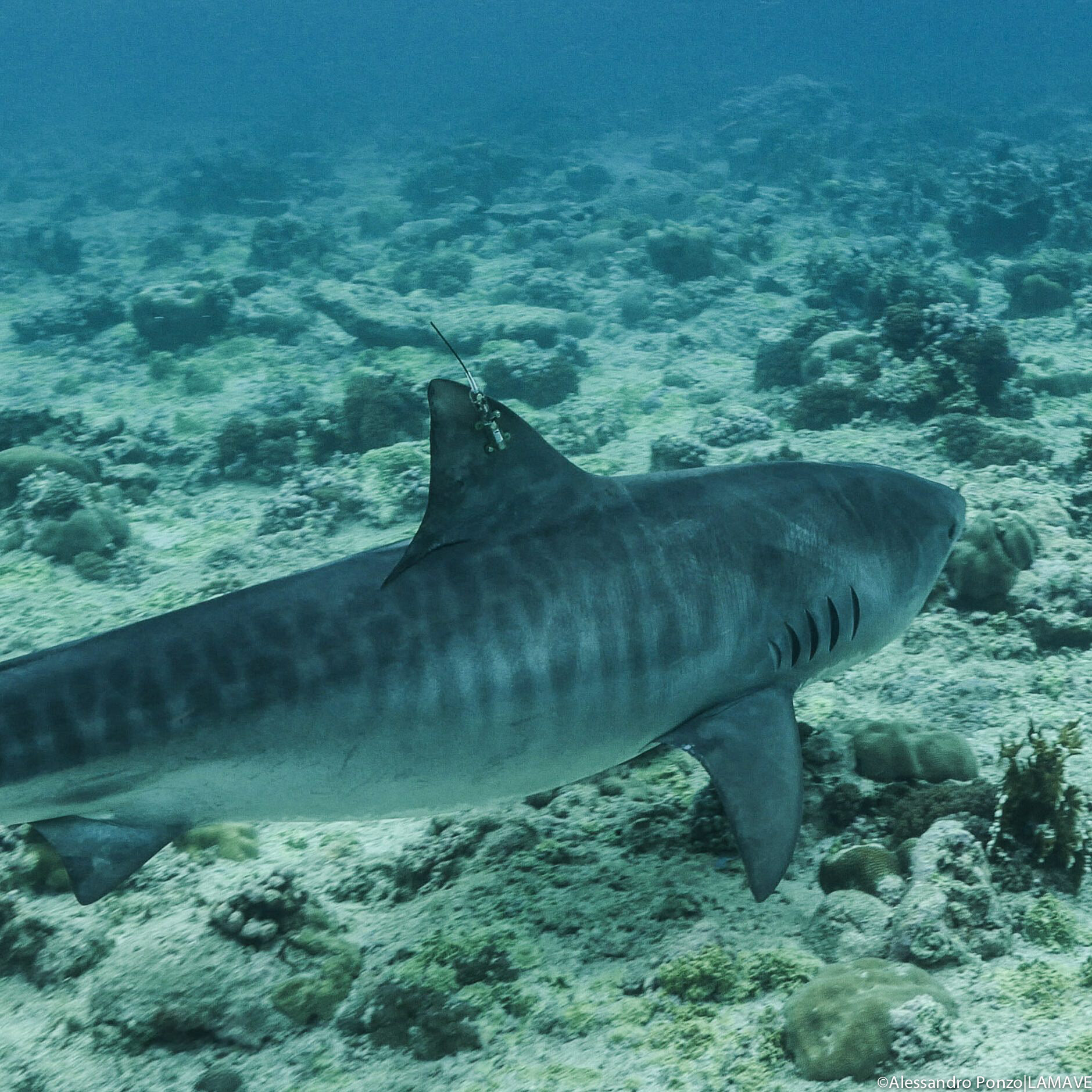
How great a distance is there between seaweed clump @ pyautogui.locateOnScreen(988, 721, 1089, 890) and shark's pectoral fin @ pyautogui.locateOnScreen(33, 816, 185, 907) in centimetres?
331

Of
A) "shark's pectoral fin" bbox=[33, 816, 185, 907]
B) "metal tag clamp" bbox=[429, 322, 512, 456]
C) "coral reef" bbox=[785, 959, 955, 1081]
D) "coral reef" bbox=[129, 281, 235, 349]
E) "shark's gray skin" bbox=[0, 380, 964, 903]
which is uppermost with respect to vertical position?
"coral reef" bbox=[129, 281, 235, 349]

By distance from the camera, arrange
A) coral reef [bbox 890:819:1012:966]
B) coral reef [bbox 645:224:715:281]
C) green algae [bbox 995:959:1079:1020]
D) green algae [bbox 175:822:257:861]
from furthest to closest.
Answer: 1. coral reef [bbox 645:224:715:281]
2. green algae [bbox 175:822:257:861]
3. coral reef [bbox 890:819:1012:966]
4. green algae [bbox 995:959:1079:1020]

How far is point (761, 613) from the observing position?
12.6 feet

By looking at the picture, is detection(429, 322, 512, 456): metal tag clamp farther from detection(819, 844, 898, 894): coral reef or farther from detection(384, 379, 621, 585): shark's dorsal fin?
detection(819, 844, 898, 894): coral reef

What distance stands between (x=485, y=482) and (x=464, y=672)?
2.50 feet

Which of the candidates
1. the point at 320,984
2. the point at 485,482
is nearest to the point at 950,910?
the point at 485,482

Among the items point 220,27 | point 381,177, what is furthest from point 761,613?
point 220,27

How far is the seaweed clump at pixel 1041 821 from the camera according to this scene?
369 centimetres

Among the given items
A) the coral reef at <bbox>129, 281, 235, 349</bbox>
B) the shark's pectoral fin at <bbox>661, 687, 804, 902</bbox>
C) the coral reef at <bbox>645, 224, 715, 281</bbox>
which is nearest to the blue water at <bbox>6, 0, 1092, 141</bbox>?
the coral reef at <bbox>645, 224, 715, 281</bbox>

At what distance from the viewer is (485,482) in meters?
3.59

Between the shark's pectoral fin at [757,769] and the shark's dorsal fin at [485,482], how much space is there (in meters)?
1.04

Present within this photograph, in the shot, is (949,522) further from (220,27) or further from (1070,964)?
(220,27)

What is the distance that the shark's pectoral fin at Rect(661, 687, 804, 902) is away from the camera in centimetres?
334

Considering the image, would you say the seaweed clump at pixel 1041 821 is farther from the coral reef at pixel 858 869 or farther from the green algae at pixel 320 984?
the green algae at pixel 320 984
